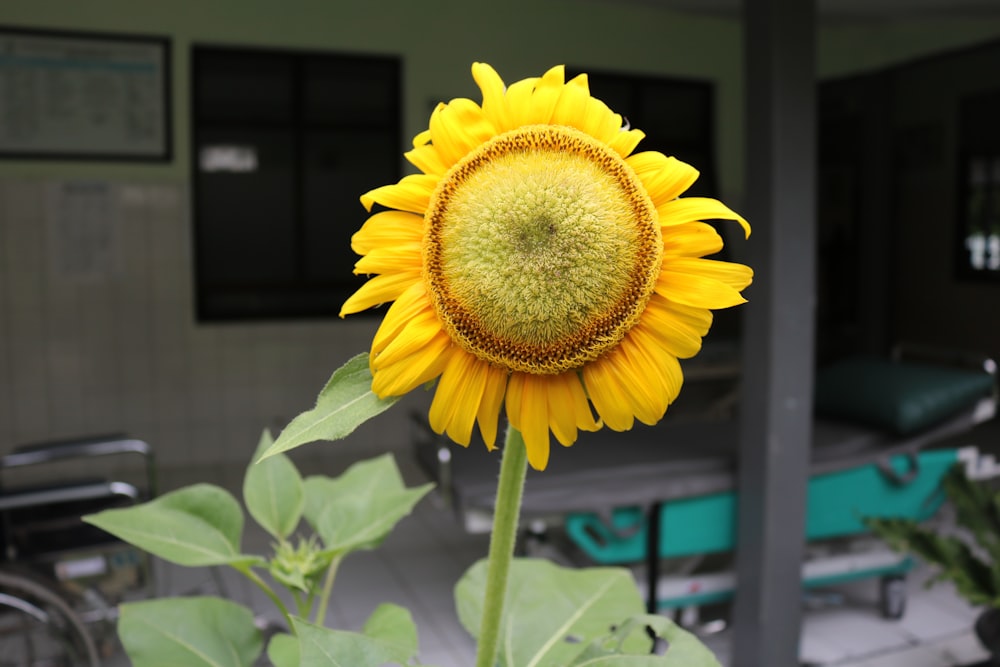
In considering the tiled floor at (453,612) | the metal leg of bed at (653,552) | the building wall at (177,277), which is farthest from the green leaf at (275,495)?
the building wall at (177,277)

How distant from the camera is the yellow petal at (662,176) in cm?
39

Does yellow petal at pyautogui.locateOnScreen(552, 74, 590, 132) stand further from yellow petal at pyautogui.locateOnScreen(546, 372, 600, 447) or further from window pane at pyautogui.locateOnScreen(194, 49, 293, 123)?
window pane at pyautogui.locateOnScreen(194, 49, 293, 123)

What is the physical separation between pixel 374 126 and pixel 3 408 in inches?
123

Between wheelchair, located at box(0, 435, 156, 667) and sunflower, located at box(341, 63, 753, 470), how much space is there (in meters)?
2.55

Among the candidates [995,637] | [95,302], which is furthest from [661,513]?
[95,302]

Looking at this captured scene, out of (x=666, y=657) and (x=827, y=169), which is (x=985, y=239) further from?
(x=666, y=657)

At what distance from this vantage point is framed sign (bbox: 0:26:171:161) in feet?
17.7

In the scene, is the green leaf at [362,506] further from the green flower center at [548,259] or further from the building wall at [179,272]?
the building wall at [179,272]

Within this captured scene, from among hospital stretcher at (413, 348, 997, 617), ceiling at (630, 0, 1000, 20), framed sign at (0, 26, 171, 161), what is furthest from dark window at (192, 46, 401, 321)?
hospital stretcher at (413, 348, 997, 617)

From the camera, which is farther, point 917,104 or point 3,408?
point 917,104

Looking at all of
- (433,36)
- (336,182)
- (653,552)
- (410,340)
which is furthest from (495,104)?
(433,36)

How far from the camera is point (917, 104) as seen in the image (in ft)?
25.1

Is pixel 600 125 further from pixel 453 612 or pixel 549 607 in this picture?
pixel 453 612

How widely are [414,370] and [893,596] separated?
3.79 metres
